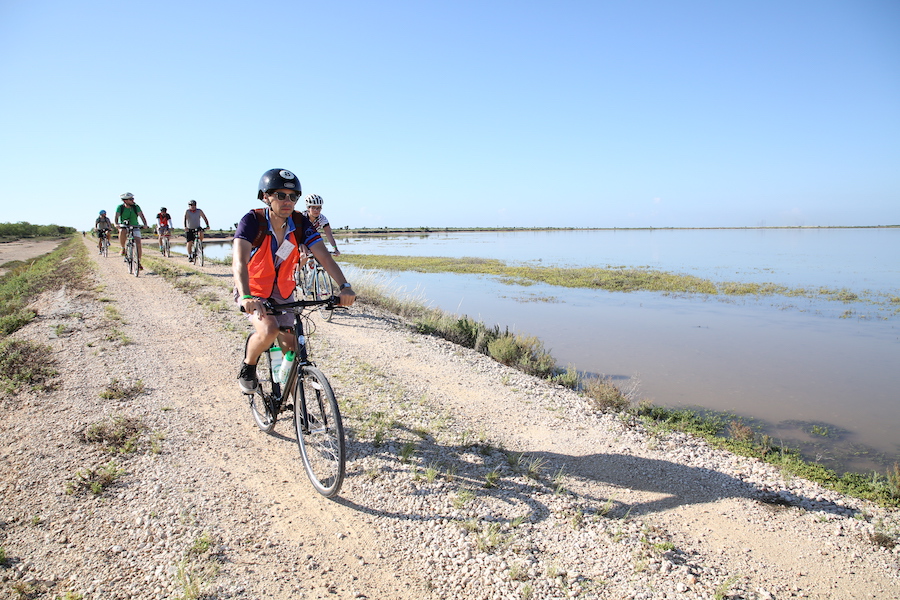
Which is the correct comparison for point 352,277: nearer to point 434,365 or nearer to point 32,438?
point 434,365

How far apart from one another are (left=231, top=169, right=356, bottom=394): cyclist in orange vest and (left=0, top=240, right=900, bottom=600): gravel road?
1309 mm

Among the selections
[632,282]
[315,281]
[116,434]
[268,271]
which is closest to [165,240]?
[315,281]

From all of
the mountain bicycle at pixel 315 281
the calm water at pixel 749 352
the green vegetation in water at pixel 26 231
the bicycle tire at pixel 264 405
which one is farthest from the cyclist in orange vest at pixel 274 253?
the green vegetation in water at pixel 26 231

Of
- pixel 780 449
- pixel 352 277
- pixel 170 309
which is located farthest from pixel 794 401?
pixel 352 277

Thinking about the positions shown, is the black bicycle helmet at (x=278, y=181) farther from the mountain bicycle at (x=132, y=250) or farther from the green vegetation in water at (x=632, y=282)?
the green vegetation in water at (x=632, y=282)

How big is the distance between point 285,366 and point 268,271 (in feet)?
2.66

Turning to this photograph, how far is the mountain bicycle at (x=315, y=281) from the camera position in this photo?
35.1 ft

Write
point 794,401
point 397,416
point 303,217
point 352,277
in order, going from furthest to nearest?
point 352,277, point 794,401, point 397,416, point 303,217

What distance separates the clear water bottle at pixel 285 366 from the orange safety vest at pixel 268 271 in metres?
0.50

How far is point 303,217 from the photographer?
4.00 m

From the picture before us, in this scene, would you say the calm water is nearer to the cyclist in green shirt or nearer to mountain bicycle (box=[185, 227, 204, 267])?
mountain bicycle (box=[185, 227, 204, 267])

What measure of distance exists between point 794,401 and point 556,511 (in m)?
6.06

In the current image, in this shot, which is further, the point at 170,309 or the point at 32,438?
the point at 170,309

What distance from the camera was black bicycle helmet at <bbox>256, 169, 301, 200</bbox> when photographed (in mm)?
3693
